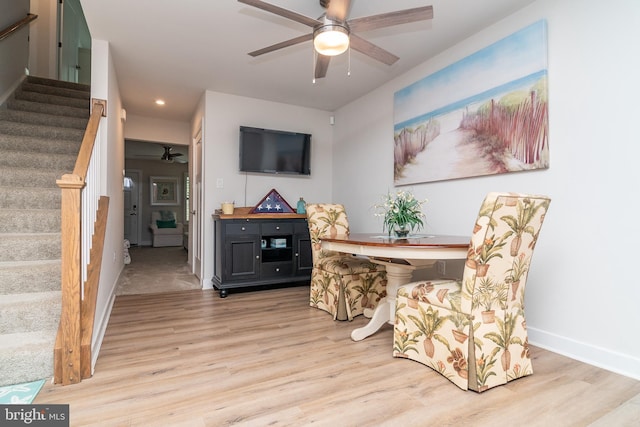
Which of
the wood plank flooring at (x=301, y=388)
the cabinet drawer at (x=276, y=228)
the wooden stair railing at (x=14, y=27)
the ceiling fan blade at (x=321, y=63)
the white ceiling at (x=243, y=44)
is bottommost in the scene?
the wood plank flooring at (x=301, y=388)

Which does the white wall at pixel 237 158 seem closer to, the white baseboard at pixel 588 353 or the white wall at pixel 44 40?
the white wall at pixel 44 40

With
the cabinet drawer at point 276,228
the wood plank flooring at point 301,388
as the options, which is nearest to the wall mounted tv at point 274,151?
the cabinet drawer at point 276,228

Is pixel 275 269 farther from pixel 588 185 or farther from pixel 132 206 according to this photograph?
pixel 132 206

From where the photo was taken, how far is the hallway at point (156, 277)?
13.0 feet

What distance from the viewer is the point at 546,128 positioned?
2.26 m

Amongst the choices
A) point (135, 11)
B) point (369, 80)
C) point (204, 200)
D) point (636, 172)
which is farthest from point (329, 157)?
point (636, 172)

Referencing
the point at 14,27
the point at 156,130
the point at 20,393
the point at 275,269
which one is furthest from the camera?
the point at 156,130

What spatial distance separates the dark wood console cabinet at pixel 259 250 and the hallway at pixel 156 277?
0.60 metres

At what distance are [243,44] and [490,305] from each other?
2.88 m

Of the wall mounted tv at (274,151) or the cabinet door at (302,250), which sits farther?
the wall mounted tv at (274,151)

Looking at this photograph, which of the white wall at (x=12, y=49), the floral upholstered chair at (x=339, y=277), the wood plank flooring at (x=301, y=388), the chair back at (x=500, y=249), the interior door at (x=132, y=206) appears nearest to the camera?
the wood plank flooring at (x=301, y=388)

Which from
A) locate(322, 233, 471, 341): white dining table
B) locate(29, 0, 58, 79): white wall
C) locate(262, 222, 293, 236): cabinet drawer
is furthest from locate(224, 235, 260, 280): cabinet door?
locate(29, 0, 58, 79): white wall

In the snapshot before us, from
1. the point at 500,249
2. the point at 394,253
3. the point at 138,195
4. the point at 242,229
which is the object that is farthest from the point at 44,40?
the point at 500,249

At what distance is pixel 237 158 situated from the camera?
14.0ft
